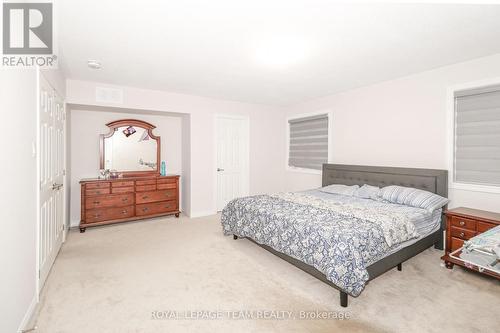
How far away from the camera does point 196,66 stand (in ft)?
11.0

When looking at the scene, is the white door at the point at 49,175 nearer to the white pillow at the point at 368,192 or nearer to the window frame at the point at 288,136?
the white pillow at the point at 368,192

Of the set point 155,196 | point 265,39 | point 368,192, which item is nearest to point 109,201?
point 155,196

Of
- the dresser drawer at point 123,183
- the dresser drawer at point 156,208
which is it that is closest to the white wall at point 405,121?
the dresser drawer at point 156,208

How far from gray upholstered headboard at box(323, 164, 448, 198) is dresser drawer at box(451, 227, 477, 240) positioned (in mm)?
618

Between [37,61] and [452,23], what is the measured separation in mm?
3904

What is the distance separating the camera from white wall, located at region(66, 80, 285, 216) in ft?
14.4

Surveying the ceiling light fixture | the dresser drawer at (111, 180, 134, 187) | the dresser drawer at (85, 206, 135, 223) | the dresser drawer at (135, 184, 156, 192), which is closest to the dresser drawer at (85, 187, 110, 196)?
the dresser drawer at (111, 180, 134, 187)

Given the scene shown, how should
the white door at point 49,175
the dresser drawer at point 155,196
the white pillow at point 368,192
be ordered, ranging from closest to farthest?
the white door at point 49,175 → the white pillow at point 368,192 → the dresser drawer at point 155,196

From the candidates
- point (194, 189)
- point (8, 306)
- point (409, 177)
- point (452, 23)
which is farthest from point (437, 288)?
point (194, 189)

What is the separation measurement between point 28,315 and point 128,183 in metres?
2.76

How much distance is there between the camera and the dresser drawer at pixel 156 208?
183 inches

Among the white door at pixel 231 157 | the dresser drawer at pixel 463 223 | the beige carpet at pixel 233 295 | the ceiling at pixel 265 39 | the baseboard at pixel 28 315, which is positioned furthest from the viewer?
the white door at pixel 231 157

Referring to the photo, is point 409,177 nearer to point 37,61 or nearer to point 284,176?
point 284,176

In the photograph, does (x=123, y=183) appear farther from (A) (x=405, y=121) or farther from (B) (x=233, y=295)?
(A) (x=405, y=121)
